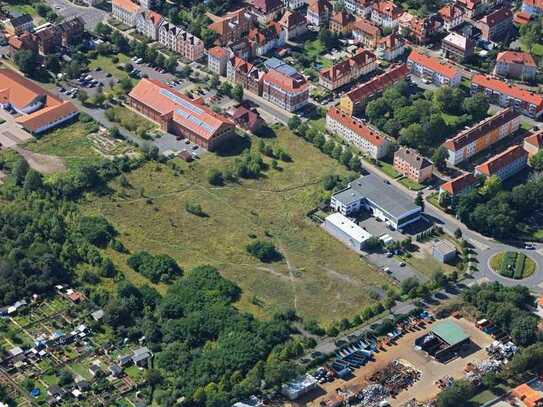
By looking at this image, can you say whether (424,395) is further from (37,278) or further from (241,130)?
(241,130)

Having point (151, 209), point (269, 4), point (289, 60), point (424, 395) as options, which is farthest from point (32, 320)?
point (269, 4)

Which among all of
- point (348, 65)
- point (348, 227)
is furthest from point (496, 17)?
point (348, 227)

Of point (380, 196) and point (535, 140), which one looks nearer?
point (380, 196)

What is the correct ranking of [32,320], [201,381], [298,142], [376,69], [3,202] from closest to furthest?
1. [201,381]
2. [32,320]
3. [3,202]
4. [298,142]
5. [376,69]

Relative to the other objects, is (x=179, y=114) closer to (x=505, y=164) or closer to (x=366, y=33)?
(x=366, y=33)

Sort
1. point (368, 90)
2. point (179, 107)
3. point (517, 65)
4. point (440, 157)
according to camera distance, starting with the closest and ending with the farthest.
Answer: point (440, 157) → point (179, 107) → point (368, 90) → point (517, 65)

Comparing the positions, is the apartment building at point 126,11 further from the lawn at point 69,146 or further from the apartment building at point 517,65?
the apartment building at point 517,65

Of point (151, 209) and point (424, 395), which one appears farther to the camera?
point (151, 209)
